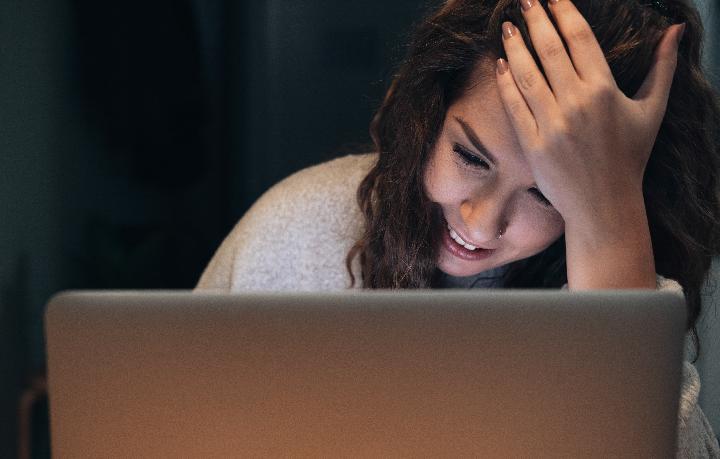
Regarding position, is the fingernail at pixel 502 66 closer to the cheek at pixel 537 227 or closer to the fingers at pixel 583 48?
the fingers at pixel 583 48

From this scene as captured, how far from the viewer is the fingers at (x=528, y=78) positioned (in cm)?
87

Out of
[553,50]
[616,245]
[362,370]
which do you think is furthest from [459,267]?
[362,370]

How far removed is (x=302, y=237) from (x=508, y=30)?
512 mm

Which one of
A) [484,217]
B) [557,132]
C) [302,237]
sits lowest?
[302,237]

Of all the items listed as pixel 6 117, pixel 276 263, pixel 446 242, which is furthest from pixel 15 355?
pixel 446 242

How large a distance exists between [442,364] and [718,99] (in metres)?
0.81

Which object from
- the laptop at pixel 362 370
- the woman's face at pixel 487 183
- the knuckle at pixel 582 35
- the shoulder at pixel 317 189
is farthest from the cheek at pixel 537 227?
the laptop at pixel 362 370

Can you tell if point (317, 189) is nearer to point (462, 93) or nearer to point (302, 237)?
point (302, 237)

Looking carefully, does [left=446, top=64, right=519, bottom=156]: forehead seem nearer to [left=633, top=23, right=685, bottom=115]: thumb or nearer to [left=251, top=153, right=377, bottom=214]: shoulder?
[left=633, top=23, right=685, bottom=115]: thumb

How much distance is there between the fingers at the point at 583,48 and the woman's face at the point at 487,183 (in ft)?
0.35

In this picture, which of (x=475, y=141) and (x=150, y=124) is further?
(x=150, y=124)

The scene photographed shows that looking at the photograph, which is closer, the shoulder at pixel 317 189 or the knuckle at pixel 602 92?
the knuckle at pixel 602 92

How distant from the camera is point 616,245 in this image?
35.4 inches

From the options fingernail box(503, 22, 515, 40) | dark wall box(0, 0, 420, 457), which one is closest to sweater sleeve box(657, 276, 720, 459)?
fingernail box(503, 22, 515, 40)
